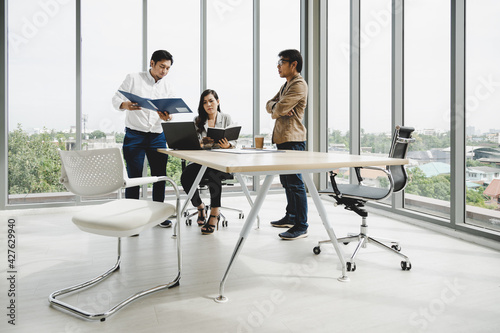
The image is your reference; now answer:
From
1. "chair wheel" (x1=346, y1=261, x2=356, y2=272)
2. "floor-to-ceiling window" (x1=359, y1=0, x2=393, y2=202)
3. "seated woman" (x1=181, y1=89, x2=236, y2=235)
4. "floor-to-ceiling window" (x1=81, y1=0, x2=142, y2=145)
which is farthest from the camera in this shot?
"floor-to-ceiling window" (x1=81, y1=0, x2=142, y2=145)

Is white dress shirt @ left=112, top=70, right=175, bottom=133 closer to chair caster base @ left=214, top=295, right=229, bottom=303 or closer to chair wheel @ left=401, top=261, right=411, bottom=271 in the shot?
chair caster base @ left=214, top=295, right=229, bottom=303

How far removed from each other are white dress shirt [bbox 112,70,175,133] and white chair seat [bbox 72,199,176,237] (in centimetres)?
147

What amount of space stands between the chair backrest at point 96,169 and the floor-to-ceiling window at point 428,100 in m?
2.91

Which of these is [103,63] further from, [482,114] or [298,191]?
[482,114]

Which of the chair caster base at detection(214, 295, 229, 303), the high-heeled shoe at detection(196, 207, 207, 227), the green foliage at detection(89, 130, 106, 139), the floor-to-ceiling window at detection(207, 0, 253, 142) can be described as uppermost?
the floor-to-ceiling window at detection(207, 0, 253, 142)

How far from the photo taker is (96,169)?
68.4 inches

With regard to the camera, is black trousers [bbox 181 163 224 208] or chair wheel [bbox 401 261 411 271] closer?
chair wheel [bbox 401 261 411 271]

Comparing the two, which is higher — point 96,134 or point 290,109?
point 290,109

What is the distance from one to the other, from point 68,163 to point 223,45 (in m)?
3.49

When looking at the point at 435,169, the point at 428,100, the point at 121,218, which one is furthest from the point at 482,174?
the point at 121,218

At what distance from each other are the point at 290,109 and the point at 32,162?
3114 millimetres

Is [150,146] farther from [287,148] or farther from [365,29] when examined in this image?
[365,29]

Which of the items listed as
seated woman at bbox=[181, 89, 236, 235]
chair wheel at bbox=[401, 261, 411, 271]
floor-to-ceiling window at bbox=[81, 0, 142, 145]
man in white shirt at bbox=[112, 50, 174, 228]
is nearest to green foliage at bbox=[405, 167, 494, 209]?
chair wheel at bbox=[401, 261, 411, 271]

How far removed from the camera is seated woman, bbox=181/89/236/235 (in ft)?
10.5
